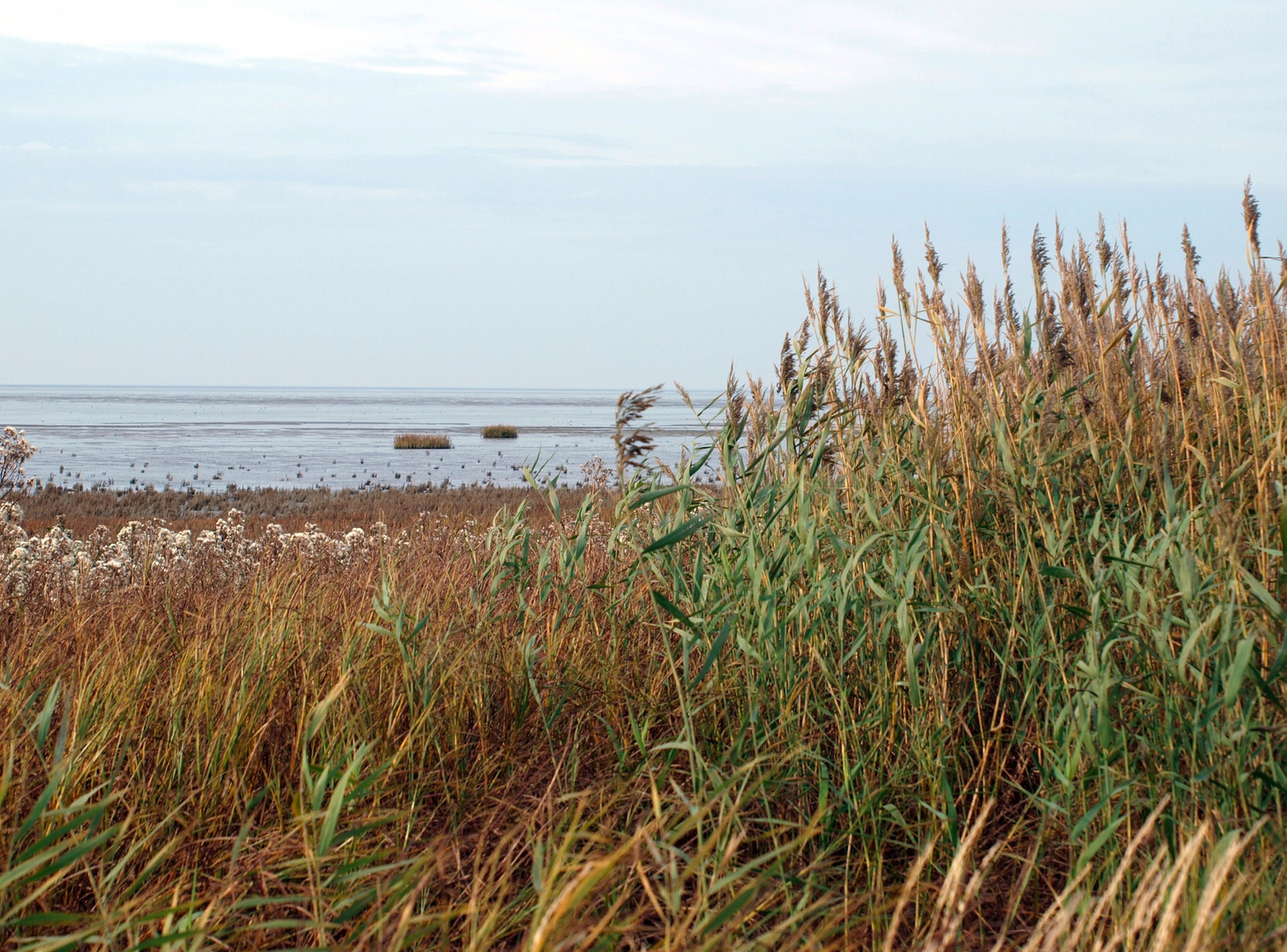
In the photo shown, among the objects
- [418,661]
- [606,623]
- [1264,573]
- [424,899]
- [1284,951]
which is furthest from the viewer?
[606,623]

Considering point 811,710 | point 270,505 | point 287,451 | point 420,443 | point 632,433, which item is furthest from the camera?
point 420,443

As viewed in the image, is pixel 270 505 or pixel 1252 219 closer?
pixel 1252 219

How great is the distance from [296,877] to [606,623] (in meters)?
1.63

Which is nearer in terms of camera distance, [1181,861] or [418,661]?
[1181,861]

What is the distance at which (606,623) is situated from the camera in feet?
11.9

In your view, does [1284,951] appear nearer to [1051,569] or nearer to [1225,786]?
[1225,786]

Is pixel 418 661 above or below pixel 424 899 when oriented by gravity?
above

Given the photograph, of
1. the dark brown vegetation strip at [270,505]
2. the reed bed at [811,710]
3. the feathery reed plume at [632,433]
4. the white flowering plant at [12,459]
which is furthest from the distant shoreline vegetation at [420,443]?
the feathery reed plume at [632,433]

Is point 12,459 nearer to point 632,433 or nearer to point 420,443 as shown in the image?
point 632,433

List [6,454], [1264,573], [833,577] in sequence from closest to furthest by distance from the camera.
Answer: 1. [1264,573]
2. [833,577]
3. [6,454]

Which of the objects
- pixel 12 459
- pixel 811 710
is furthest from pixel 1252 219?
pixel 12 459

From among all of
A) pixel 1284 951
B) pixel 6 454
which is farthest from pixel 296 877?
pixel 6 454

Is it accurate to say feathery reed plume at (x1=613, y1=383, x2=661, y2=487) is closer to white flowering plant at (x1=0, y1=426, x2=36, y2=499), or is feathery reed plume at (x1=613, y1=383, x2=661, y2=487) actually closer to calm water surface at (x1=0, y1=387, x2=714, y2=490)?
white flowering plant at (x1=0, y1=426, x2=36, y2=499)

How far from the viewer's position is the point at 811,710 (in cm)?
272
